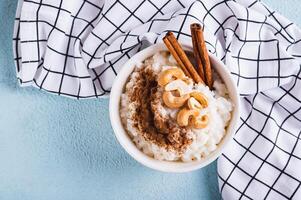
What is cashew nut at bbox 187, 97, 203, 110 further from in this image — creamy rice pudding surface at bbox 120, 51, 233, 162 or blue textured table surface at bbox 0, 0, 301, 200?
blue textured table surface at bbox 0, 0, 301, 200

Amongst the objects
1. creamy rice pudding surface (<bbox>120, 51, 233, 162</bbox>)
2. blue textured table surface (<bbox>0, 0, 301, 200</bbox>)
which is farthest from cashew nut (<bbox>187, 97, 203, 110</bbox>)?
blue textured table surface (<bbox>0, 0, 301, 200</bbox>)

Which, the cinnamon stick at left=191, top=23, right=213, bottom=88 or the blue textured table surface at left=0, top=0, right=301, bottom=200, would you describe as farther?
the blue textured table surface at left=0, top=0, right=301, bottom=200

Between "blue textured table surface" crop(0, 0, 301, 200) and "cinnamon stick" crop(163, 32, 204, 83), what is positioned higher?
"cinnamon stick" crop(163, 32, 204, 83)

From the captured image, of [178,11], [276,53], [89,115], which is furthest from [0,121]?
[276,53]

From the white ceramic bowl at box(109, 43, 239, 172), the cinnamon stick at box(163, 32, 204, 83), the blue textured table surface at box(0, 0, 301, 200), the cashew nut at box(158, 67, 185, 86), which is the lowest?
the blue textured table surface at box(0, 0, 301, 200)

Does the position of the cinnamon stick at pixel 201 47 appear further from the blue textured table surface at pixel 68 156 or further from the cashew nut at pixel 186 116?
the blue textured table surface at pixel 68 156

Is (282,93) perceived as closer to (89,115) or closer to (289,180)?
(289,180)
